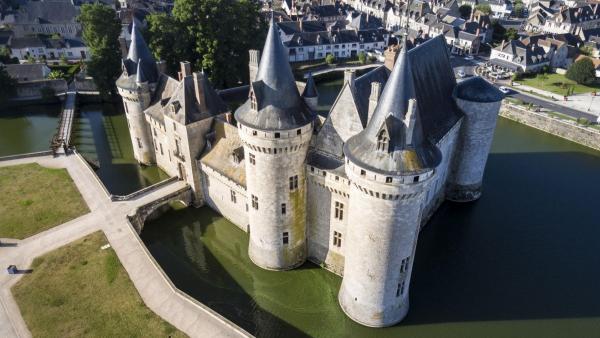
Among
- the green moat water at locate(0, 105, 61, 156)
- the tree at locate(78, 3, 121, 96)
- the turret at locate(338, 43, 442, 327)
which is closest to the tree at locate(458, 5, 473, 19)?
the tree at locate(78, 3, 121, 96)

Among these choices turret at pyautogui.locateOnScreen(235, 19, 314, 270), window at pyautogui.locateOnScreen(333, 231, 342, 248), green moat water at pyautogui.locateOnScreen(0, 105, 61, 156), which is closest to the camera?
turret at pyautogui.locateOnScreen(235, 19, 314, 270)

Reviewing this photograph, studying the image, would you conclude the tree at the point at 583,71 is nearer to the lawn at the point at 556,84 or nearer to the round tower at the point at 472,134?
the lawn at the point at 556,84

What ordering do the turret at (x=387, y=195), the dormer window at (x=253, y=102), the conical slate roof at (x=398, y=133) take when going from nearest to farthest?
the conical slate roof at (x=398, y=133) → the turret at (x=387, y=195) → the dormer window at (x=253, y=102)

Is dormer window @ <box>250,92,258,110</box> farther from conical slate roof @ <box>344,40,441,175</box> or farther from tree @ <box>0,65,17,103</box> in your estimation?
tree @ <box>0,65,17,103</box>

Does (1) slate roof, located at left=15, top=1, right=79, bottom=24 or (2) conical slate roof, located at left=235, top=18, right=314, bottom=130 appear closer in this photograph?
(2) conical slate roof, located at left=235, top=18, right=314, bottom=130

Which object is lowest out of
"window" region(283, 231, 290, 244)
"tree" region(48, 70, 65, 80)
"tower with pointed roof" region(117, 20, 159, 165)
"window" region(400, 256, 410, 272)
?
"window" region(283, 231, 290, 244)

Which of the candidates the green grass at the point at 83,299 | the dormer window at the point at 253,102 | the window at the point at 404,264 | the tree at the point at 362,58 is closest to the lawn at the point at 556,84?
the tree at the point at 362,58

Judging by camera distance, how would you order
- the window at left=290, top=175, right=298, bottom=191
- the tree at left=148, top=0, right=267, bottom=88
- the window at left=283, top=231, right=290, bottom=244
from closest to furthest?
1. the window at left=290, top=175, right=298, bottom=191
2. the window at left=283, top=231, right=290, bottom=244
3. the tree at left=148, top=0, right=267, bottom=88

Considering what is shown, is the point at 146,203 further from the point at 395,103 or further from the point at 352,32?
the point at 352,32
